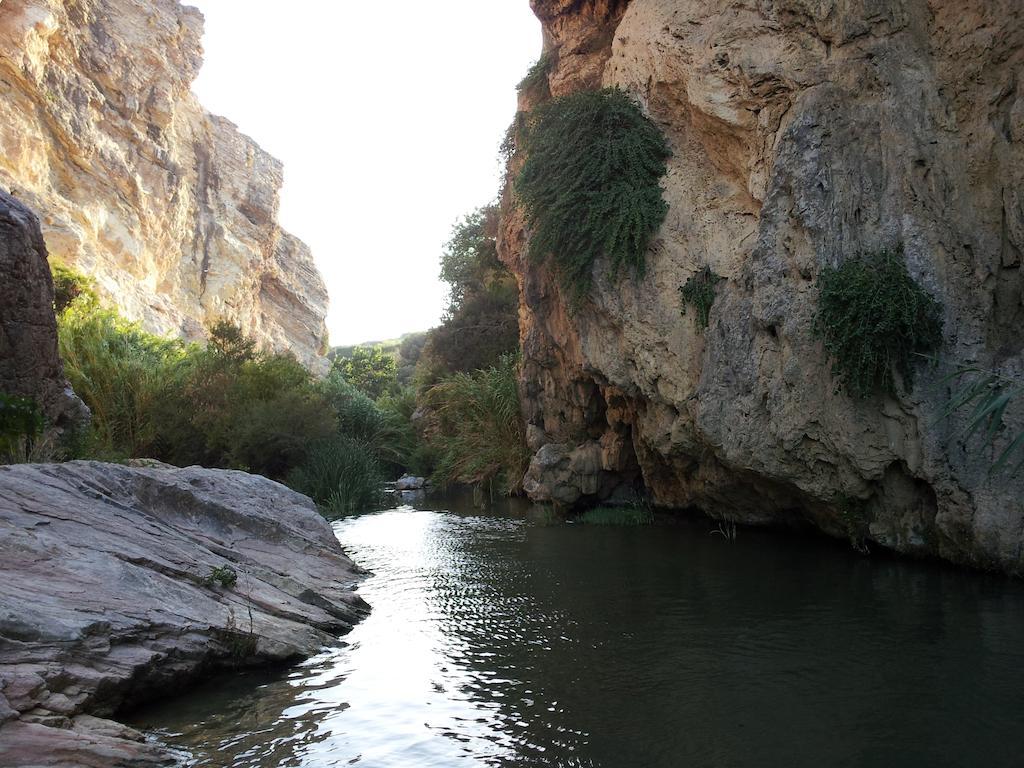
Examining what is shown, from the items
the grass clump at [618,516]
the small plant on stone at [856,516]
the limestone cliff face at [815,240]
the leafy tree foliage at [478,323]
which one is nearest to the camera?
the limestone cliff face at [815,240]

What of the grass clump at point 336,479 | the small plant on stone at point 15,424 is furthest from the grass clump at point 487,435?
the small plant on stone at point 15,424

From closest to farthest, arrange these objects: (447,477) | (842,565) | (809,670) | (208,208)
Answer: (809,670), (842,565), (447,477), (208,208)

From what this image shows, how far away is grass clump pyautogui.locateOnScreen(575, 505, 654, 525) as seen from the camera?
568 inches

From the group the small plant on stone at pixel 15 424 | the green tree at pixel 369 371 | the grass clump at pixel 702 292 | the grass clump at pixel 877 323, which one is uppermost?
the green tree at pixel 369 371

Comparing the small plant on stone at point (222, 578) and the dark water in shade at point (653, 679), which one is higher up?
the small plant on stone at point (222, 578)

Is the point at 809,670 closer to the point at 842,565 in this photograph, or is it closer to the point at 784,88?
the point at 842,565

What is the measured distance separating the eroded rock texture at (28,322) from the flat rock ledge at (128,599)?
8.29ft

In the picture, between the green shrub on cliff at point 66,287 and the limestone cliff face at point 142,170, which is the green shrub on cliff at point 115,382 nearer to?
the green shrub on cliff at point 66,287

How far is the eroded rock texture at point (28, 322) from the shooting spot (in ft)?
31.0

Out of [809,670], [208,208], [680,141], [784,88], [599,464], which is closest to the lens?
[809,670]

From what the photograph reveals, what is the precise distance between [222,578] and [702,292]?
814 cm

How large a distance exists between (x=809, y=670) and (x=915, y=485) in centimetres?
475

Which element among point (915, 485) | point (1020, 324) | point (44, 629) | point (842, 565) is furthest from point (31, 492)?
point (1020, 324)

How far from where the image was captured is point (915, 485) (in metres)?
9.38
